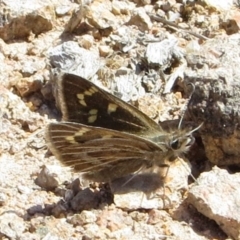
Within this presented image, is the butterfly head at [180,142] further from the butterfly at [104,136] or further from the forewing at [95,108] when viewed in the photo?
the forewing at [95,108]

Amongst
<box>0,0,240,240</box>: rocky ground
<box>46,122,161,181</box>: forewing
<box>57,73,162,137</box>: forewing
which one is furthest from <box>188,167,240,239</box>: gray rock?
<box>57,73,162,137</box>: forewing

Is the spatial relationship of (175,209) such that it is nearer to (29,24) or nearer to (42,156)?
(42,156)

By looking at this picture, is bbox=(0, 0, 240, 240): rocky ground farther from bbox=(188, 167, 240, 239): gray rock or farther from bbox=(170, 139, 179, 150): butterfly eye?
bbox=(170, 139, 179, 150): butterfly eye

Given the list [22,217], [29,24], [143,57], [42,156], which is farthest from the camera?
[29,24]

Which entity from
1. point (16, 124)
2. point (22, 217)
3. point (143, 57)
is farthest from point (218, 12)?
point (22, 217)

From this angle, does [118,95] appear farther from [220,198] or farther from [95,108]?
[220,198]

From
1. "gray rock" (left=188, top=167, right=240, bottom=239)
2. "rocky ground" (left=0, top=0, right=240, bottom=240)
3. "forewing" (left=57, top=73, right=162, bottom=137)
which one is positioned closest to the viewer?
"gray rock" (left=188, top=167, right=240, bottom=239)

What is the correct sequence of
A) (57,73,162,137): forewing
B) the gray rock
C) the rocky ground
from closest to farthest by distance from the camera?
the gray rock
the rocky ground
(57,73,162,137): forewing
